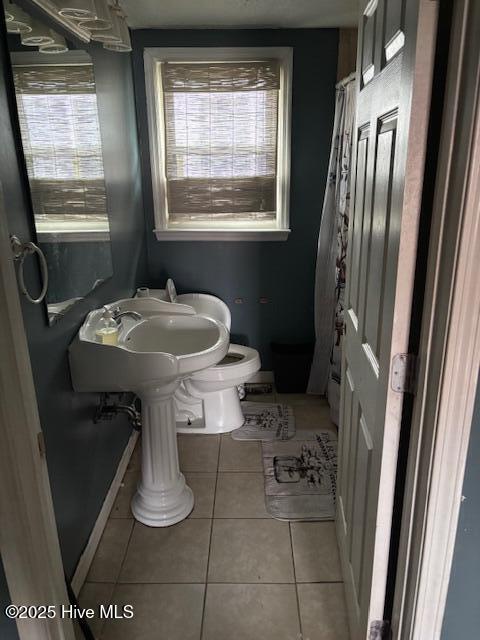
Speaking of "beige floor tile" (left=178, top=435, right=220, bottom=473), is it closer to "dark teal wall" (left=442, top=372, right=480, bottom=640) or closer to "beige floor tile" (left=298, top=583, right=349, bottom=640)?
"beige floor tile" (left=298, top=583, right=349, bottom=640)

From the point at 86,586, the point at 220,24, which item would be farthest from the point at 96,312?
the point at 220,24

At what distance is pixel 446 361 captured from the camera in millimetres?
879

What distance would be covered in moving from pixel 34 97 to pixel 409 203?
1238 mm

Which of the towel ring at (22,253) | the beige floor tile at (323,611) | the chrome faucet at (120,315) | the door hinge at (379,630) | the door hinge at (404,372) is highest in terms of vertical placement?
the towel ring at (22,253)

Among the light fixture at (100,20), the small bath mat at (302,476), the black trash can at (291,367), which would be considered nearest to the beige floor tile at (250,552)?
the small bath mat at (302,476)

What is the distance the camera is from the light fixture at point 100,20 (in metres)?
1.51

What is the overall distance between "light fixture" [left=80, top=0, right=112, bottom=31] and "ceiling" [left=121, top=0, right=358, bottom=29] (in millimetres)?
812

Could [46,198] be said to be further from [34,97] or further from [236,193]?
[236,193]

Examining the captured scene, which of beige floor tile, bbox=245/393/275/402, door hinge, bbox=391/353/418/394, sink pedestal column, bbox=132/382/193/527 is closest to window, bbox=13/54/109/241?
sink pedestal column, bbox=132/382/193/527

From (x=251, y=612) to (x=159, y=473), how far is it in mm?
683

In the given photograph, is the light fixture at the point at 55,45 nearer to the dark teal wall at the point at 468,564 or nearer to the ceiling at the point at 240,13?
the ceiling at the point at 240,13

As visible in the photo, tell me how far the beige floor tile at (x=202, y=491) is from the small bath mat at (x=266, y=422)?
39cm

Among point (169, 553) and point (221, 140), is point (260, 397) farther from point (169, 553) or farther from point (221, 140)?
point (221, 140)

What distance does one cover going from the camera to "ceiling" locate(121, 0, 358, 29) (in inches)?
90.4
